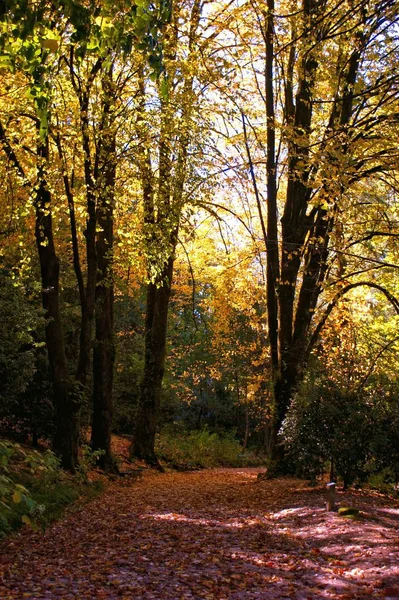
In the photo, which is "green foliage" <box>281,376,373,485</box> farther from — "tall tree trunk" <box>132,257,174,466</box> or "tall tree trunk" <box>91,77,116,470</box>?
"tall tree trunk" <box>132,257,174,466</box>

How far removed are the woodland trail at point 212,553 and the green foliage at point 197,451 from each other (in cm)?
1101

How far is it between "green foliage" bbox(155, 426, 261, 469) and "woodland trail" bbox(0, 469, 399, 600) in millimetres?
11009

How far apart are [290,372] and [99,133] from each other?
21.2ft

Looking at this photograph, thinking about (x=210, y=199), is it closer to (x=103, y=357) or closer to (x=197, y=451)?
(x=103, y=357)

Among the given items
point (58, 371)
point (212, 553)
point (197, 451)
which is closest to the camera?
point (212, 553)

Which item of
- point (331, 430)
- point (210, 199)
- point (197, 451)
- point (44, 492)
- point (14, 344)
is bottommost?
point (197, 451)

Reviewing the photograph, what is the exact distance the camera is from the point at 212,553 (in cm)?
640

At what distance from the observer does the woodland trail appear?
5.09 meters

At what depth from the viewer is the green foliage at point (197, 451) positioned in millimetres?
21000

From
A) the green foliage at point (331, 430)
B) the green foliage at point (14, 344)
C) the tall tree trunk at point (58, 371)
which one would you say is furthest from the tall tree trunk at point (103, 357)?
the green foliage at point (331, 430)

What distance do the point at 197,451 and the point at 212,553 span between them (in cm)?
1685

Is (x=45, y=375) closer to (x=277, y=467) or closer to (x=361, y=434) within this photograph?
(x=277, y=467)

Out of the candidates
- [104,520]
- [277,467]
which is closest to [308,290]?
[277,467]

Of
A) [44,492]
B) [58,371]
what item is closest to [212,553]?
[44,492]
